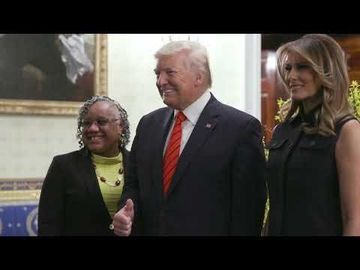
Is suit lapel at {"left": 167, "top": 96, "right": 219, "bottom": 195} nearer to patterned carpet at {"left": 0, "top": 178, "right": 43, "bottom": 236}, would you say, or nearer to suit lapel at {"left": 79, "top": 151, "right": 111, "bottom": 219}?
suit lapel at {"left": 79, "top": 151, "right": 111, "bottom": 219}

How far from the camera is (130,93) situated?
223cm

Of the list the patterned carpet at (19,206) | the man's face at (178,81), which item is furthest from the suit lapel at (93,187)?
the man's face at (178,81)

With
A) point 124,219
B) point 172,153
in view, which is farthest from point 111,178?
point 172,153

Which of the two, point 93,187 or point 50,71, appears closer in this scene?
point 93,187

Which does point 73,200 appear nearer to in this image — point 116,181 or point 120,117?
point 116,181

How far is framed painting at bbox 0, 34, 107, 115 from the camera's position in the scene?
231cm

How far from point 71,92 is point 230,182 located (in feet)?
2.90

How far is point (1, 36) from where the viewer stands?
7.62 feet

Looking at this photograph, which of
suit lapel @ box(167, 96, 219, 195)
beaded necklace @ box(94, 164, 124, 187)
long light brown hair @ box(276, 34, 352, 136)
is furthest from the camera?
beaded necklace @ box(94, 164, 124, 187)

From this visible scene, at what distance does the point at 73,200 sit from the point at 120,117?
40 cm

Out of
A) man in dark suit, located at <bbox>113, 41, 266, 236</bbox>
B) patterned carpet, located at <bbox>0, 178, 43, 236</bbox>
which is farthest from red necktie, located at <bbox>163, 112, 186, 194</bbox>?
patterned carpet, located at <bbox>0, 178, 43, 236</bbox>
